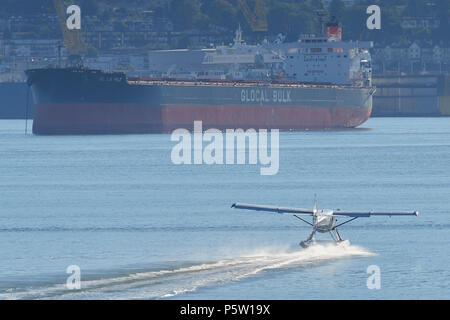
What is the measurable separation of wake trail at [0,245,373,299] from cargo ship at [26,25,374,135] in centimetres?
6453

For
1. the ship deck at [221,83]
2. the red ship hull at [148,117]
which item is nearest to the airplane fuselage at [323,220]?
the red ship hull at [148,117]

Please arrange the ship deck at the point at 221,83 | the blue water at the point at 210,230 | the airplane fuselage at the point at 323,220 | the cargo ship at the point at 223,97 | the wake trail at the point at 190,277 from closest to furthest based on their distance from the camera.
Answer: the wake trail at the point at 190,277 → the blue water at the point at 210,230 → the airplane fuselage at the point at 323,220 → the cargo ship at the point at 223,97 → the ship deck at the point at 221,83

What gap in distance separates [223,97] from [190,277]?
77747mm

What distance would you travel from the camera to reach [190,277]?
3447 centimetres

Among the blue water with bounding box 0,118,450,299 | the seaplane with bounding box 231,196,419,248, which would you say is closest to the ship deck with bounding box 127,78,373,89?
the blue water with bounding box 0,118,450,299

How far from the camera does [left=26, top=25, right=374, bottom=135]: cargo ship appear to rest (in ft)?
335

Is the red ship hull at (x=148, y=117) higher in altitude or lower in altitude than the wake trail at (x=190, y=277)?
higher

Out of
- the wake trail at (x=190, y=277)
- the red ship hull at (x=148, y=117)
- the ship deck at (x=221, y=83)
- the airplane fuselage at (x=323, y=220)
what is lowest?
the wake trail at (x=190, y=277)

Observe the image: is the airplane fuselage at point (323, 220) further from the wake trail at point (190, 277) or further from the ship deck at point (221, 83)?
the ship deck at point (221, 83)

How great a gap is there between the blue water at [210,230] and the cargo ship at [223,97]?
22.1 m

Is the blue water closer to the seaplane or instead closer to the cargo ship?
the seaplane

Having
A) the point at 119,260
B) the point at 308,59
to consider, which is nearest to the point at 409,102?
the point at 308,59

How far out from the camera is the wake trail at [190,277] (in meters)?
32.1

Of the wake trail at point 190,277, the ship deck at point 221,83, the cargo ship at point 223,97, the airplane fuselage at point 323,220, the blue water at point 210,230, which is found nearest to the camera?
the wake trail at point 190,277
